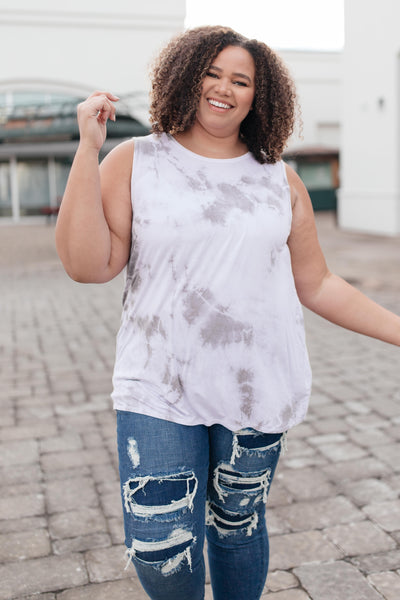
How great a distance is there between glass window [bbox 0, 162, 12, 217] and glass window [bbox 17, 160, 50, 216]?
0.43 m

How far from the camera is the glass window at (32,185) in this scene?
27109 millimetres

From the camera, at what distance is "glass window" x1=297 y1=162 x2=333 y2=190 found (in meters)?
27.9

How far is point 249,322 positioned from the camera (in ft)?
5.77

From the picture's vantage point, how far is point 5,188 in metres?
27.0

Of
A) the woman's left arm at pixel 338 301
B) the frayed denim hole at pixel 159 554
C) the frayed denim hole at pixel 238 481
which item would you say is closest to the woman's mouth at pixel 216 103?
the woman's left arm at pixel 338 301

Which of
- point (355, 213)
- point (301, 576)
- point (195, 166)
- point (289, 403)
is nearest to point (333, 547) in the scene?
point (301, 576)

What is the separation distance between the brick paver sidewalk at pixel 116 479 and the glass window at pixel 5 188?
21.3 metres

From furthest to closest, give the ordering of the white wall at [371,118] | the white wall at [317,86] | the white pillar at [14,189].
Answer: the white wall at [317,86] → the white pillar at [14,189] → the white wall at [371,118]

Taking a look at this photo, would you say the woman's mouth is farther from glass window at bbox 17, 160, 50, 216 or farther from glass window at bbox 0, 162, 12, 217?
glass window at bbox 0, 162, 12, 217

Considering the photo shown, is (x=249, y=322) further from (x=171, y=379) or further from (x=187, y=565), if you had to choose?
(x=187, y=565)

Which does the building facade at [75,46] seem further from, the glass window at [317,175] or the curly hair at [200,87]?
the curly hair at [200,87]

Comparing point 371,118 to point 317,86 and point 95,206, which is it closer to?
point 317,86

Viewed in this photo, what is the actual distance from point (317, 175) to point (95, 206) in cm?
2747

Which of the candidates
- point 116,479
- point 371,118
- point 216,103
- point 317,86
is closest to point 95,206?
point 216,103
